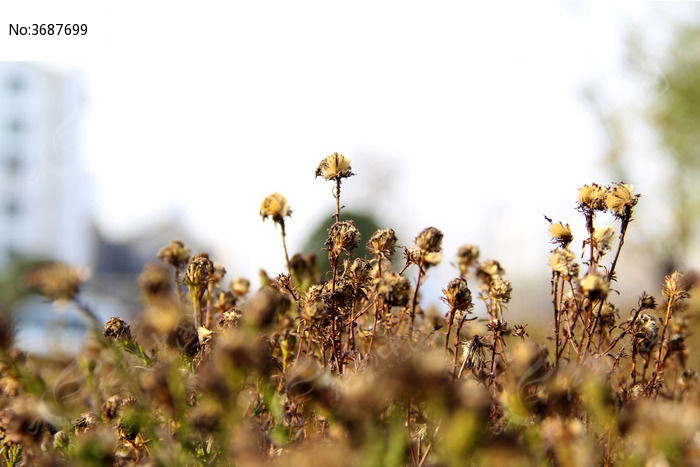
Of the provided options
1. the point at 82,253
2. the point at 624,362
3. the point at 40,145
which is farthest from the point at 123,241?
the point at 624,362

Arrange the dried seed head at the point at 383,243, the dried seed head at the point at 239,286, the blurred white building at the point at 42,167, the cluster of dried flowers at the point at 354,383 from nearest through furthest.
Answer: the cluster of dried flowers at the point at 354,383, the dried seed head at the point at 383,243, the dried seed head at the point at 239,286, the blurred white building at the point at 42,167

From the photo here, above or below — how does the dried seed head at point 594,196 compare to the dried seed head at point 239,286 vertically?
above

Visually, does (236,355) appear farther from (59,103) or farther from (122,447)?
(59,103)

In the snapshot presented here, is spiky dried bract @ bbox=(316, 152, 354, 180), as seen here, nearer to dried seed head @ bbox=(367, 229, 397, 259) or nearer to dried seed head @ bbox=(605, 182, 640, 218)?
dried seed head @ bbox=(367, 229, 397, 259)

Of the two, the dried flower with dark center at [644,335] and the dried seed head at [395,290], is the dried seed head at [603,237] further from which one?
the dried seed head at [395,290]

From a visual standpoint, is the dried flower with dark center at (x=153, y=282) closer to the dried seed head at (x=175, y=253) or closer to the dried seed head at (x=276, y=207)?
the dried seed head at (x=175, y=253)

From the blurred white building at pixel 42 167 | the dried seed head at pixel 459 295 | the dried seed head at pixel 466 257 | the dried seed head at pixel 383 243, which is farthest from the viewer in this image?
the blurred white building at pixel 42 167

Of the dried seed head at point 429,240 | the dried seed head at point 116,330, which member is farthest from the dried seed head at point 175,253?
the dried seed head at point 429,240

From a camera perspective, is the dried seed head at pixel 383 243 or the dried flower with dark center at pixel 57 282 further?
the dried seed head at pixel 383 243
